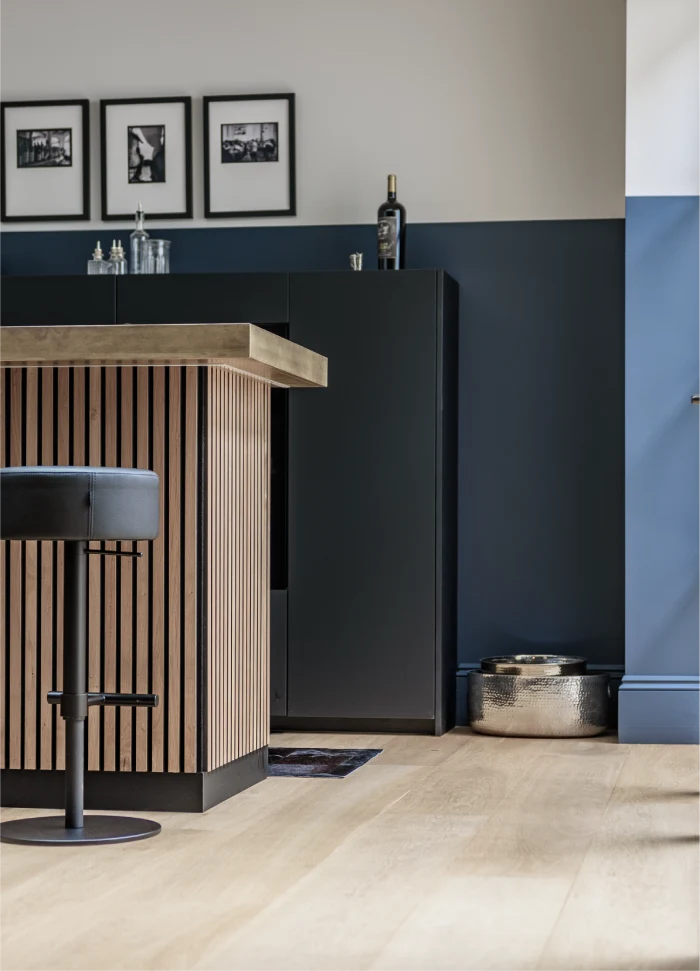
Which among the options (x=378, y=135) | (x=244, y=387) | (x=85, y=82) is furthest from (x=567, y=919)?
(x=85, y=82)

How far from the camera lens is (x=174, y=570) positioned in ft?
11.5

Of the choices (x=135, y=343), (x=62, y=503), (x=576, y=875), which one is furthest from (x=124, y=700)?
(x=576, y=875)

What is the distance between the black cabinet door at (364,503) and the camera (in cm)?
508

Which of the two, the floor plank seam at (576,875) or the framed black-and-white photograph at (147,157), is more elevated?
the framed black-and-white photograph at (147,157)

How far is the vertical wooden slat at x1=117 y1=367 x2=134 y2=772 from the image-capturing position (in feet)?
11.5

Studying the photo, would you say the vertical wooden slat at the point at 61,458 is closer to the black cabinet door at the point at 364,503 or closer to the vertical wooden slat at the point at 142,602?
the vertical wooden slat at the point at 142,602

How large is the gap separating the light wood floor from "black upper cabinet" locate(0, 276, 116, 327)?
2.18 meters

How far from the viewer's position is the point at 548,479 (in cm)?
550

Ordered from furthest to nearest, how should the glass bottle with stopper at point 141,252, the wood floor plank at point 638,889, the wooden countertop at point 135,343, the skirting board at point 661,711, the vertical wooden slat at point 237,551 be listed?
1. the glass bottle with stopper at point 141,252
2. the skirting board at point 661,711
3. the vertical wooden slat at point 237,551
4. the wooden countertop at point 135,343
5. the wood floor plank at point 638,889

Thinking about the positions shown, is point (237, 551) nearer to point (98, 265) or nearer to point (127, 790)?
point (127, 790)

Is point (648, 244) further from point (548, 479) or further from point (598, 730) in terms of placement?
point (598, 730)

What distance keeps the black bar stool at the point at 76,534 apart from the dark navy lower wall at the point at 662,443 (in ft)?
7.51

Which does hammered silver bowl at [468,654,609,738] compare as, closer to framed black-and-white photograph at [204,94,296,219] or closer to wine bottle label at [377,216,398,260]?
Answer: wine bottle label at [377,216,398,260]

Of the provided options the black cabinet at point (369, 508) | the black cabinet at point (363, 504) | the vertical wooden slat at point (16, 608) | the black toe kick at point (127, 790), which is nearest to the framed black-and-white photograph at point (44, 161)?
the black cabinet at point (363, 504)
